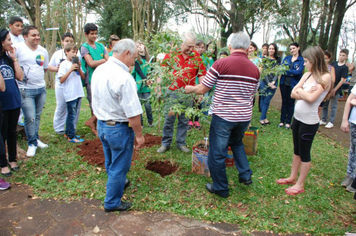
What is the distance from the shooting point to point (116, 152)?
2.64 metres

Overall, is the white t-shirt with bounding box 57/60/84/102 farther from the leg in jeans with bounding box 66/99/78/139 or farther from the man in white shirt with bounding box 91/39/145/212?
the man in white shirt with bounding box 91/39/145/212

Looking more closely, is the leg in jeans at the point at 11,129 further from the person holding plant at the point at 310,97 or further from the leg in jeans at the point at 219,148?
the person holding plant at the point at 310,97

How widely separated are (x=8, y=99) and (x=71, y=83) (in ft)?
4.52

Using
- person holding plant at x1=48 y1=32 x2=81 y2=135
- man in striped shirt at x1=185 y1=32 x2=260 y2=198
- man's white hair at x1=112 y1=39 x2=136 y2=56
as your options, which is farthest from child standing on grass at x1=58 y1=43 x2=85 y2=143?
man in striped shirt at x1=185 y1=32 x2=260 y2=198

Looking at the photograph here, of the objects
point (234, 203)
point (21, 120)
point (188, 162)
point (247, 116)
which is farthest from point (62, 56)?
point (234, 203)

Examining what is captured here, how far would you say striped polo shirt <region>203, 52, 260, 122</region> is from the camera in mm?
2766

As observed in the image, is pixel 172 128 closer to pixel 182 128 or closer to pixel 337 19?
pixel 182 128

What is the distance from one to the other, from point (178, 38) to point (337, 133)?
5.08 m

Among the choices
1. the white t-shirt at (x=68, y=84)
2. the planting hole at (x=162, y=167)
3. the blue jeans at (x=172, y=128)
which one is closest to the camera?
the planting hole at (x=162, y=167)

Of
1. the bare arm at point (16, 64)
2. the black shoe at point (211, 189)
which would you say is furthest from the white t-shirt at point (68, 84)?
the black shoe at point (211, 189)

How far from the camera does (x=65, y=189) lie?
10.8ft

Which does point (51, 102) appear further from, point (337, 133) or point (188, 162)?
point (337, 133)

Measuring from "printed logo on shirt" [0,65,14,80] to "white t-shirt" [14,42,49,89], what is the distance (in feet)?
1.70

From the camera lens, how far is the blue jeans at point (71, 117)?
484cm
